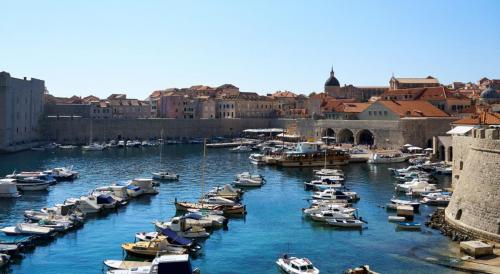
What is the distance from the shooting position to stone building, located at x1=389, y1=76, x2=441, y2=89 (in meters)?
101

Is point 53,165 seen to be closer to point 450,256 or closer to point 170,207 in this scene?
point 170,207

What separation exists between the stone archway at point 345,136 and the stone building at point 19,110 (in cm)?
4181

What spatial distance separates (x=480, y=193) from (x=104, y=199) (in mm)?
21294

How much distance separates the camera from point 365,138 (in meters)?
76.9

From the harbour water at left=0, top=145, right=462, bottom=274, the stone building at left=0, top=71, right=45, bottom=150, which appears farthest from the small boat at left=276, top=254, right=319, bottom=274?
the stone building at left=0, top=71, right=45, bottom=150

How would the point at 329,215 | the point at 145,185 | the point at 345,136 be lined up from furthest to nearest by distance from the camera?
the point at 345,136 < the point at 145,185 < the point at 329,215

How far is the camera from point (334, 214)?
3141cm

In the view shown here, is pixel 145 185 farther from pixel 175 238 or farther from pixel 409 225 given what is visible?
pixel 409 225

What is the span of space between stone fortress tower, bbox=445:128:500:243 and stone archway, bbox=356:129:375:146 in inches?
1812

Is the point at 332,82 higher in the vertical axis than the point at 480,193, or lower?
higher

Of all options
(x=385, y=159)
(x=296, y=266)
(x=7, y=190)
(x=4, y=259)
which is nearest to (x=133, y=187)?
(x=7, y=190)

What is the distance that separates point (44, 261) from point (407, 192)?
25.2m

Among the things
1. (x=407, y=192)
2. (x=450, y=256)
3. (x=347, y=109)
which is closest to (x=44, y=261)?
(x=450, y=256)

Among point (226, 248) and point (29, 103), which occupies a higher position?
point (29, 103)
